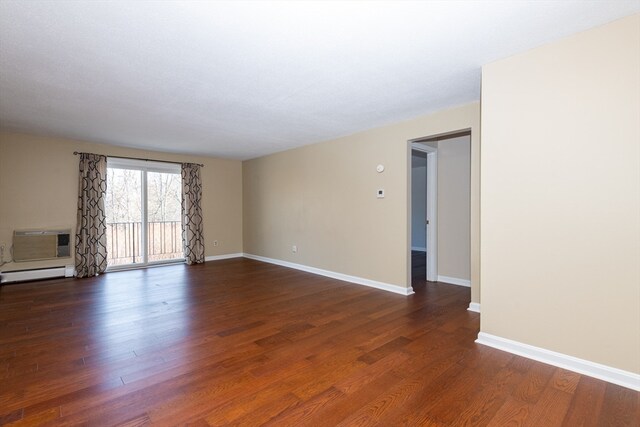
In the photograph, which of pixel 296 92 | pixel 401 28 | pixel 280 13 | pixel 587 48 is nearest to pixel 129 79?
pixel 296 92

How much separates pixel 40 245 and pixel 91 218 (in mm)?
804

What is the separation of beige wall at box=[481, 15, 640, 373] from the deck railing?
605 cm

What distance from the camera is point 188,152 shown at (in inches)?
247

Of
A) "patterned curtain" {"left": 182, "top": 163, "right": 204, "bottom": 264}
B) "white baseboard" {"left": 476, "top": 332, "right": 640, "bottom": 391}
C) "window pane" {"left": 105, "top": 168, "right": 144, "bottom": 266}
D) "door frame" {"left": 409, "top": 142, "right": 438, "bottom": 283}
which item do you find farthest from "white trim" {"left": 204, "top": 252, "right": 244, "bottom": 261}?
"white baseboard" {"left": 476, "top": 332, "right": 640, "bottom": 391}

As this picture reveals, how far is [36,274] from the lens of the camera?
16.1 ft

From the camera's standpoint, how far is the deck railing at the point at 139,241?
5785mm

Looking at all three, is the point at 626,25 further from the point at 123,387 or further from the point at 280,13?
the point at 123,387

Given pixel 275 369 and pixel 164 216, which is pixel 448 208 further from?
pixel 164 216

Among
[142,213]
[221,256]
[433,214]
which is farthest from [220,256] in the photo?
[433,214]

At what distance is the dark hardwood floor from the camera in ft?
5.57

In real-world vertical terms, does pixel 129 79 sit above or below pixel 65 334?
above

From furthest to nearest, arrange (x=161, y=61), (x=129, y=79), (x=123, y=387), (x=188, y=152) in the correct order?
(x=188, y=152) < (x=129, y=79) < (x=161, y=61) < (x=123, y=387)

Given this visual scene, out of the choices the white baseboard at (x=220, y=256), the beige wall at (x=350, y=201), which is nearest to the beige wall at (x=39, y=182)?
the white baseboard at (x=220, y=256)

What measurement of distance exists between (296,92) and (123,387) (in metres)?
2.83
